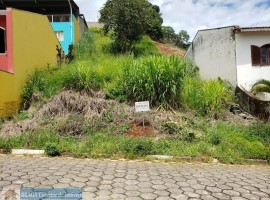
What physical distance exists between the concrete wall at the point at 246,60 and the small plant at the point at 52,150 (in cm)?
1068

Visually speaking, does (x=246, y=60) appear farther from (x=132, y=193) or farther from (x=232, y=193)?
(x=132, y=193)

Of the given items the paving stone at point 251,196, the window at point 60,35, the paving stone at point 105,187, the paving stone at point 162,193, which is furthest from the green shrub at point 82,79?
the window at point 60,35

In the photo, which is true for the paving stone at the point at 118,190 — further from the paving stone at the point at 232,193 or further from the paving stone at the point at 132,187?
the paving stone at the point at 232,193

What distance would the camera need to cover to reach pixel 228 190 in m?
5.31

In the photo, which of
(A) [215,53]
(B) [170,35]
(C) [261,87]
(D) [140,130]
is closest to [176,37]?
(B) [170,35]

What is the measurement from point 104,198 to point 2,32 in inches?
422

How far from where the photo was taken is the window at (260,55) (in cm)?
1594

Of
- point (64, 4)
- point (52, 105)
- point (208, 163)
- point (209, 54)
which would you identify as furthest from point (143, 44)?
point (208, 163)

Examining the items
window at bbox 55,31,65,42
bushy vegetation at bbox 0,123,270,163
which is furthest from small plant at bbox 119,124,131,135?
window at bbox 55,31,65,42

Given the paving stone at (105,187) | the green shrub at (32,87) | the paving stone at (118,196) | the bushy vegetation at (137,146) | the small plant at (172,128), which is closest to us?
the paving stone at (118,196)

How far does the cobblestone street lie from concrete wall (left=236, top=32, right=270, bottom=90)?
877cm

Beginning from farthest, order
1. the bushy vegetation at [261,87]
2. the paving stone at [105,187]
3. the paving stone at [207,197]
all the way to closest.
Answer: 1. the bushy vegetation at [261,87]
2. the paving stone at [105,187]
3. the paving stone at [207,197]

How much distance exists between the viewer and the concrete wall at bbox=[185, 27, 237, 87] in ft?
52.5

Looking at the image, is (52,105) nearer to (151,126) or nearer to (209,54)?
(151,126)
